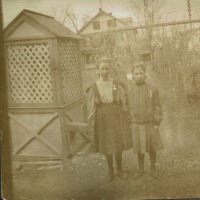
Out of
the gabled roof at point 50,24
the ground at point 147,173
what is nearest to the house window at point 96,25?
the gabled roof at point 50,24

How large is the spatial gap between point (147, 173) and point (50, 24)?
2142 mm

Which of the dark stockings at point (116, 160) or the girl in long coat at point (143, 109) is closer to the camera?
the girl in long coat at point (143, 109)

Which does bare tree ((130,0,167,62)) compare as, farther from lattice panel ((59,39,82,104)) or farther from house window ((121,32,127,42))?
lattice panel ((59,39,82,104))

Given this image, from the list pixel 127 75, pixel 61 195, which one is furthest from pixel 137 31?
pixel 61 195

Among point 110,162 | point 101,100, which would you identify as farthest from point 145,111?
point 110,162

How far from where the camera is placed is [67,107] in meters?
3.12

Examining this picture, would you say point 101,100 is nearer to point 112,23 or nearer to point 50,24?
point 112,23

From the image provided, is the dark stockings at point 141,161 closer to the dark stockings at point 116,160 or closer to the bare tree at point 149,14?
the dark stockings at point 116,160

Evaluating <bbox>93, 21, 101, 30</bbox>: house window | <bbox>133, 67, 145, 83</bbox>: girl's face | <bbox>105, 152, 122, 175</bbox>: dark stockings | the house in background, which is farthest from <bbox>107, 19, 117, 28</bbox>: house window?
<bbox>105, 152, 122, 175</bbox>: dark stockings

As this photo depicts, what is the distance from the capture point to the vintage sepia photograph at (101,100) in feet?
10.1

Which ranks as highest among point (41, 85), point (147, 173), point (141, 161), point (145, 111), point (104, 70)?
point (104, 70)

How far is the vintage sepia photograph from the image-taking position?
121 inches

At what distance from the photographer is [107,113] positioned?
307cm

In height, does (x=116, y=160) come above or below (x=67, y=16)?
below
